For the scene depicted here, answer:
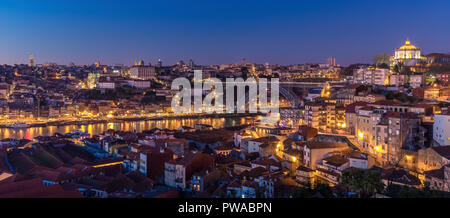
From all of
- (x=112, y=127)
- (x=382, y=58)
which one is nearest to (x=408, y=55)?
(x=382, y=58)

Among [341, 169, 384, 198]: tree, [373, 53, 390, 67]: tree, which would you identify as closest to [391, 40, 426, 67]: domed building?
[373, 53, 390, 67]: tree

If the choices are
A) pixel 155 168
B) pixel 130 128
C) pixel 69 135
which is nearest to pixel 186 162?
pixel 155 168

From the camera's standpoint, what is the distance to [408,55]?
39.6ft

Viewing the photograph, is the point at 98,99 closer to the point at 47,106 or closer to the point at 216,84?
the point at 47,106

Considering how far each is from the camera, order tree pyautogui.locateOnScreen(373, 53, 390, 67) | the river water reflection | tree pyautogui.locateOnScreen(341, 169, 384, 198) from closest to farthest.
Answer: tree pyautogui.locateOnScreen(341, 169, 384, 198) → the river water reflection → tree pyautogui.locateOnScreen(373, 53, 390, 67)

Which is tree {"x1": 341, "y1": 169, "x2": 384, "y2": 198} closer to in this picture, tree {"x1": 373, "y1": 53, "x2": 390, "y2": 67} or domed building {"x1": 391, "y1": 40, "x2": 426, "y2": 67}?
domed building {"x1": 391, "y1": 40, "x2": 426, "y2": 67}

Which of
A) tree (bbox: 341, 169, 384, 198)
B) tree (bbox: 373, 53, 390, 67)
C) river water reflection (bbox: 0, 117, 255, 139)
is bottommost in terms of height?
river water reflection (bbox: 0, 117, 255, 139)

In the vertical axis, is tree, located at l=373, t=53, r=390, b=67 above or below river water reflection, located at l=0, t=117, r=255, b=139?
above

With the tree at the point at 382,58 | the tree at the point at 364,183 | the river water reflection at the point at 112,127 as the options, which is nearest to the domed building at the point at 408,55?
the tree at the point at 382,58

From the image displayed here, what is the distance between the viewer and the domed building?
11.7m

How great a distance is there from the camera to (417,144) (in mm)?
5168

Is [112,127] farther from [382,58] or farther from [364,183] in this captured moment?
[364,183]
